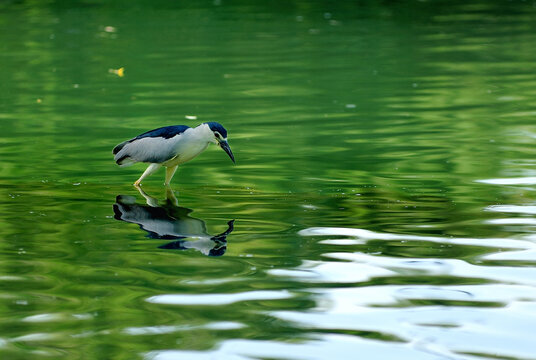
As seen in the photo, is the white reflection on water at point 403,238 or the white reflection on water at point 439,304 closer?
the white reflection on water at point 439,304

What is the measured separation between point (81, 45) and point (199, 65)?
3.67m

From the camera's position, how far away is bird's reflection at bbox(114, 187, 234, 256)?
768cm

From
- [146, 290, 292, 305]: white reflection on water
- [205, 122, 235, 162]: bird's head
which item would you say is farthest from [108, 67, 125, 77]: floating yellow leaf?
[146, 290, 292, 305]: white reflection on water

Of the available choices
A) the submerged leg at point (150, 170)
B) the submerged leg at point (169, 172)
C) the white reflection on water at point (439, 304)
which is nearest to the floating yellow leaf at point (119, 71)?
the submerged leg at point (169, 172)

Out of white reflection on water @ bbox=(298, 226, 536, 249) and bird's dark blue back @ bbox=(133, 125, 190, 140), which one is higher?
bird's dark blue back @ bbox=(133, 125, 190, 140)

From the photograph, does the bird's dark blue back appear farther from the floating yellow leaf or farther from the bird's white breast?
the floating yellow leaf

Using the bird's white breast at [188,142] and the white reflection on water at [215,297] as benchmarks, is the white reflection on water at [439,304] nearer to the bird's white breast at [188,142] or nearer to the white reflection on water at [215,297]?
the white reflection on water at [215,297]

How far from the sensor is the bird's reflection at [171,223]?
768 centimetres

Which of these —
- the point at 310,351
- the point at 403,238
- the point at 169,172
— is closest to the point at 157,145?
the point at 169,172

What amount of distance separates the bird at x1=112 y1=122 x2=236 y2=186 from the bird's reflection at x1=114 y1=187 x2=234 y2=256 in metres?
0.34

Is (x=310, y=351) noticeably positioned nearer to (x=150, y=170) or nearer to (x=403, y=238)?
(x=403, y=238)

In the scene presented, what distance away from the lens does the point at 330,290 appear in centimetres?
650

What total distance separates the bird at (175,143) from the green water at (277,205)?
0.34 metres

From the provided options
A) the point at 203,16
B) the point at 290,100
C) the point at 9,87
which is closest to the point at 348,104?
the point at 290,100
